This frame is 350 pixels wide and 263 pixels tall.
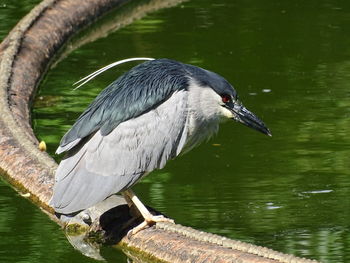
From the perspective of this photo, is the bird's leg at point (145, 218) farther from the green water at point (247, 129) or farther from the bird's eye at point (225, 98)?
the bird's eye at point (225, 98)

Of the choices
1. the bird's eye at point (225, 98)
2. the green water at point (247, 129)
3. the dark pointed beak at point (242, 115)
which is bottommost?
the green water at point (247, 129)

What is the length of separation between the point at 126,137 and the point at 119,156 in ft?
0.35

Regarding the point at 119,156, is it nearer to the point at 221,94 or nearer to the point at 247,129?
the point at 221,94

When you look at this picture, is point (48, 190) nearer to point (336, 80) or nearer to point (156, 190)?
point (156, 190)

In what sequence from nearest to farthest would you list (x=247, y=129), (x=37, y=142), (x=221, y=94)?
(x=221, y=94)
(x=37, y=142)
(x=247, y=129)

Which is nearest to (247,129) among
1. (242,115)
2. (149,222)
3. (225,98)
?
(242,115)

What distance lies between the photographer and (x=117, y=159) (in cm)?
599

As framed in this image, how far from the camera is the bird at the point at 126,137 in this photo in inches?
234

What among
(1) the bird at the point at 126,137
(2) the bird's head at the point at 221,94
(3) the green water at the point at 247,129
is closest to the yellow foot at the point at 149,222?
(1) the bird at the point at 126,137

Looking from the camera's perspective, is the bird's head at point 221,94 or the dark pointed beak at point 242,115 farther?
the dark pointed beak at point 242,115

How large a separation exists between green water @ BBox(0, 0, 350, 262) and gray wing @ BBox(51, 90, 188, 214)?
393 millimetres

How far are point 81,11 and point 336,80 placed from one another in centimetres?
337

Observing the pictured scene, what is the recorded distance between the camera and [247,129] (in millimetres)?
8273

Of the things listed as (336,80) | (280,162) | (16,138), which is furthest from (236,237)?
(336,80)
